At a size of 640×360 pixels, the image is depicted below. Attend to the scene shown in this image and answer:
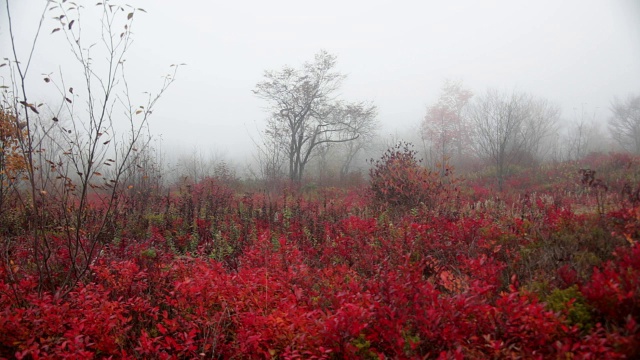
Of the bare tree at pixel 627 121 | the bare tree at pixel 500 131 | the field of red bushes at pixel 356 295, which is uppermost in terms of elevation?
the bare tree at pixel 627 121

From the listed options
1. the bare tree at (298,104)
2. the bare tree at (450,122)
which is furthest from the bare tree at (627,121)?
the bare tree at (298,104)

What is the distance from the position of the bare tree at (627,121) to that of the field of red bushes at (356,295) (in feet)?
98.1

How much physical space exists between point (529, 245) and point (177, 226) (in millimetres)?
6229

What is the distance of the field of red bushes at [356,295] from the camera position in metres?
2.34

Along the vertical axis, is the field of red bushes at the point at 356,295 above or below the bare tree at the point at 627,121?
below

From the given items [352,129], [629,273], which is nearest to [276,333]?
[629,273]

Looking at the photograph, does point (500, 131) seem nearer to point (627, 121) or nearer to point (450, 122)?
point (450, 122)

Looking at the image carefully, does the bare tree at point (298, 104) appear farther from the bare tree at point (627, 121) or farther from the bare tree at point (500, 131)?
the bare tree at point (627, 121)

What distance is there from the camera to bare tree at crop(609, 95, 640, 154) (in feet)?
89.3

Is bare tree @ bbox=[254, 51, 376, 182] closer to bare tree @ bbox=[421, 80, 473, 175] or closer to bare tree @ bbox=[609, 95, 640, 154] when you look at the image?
bare tree @ bbox=[421, 80, 473, 175]

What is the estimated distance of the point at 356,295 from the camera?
3113 mm

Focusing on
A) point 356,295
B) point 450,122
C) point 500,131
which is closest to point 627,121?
point 450,122

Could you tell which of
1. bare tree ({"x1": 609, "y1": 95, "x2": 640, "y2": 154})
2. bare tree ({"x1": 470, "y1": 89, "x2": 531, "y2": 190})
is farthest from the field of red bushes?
bare tree ({"x1": 609, "y1": 95, "x2": 640, "y2": 154})

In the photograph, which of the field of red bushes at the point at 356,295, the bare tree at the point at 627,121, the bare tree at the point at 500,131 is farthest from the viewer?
the bare tree at the point at 627,121
